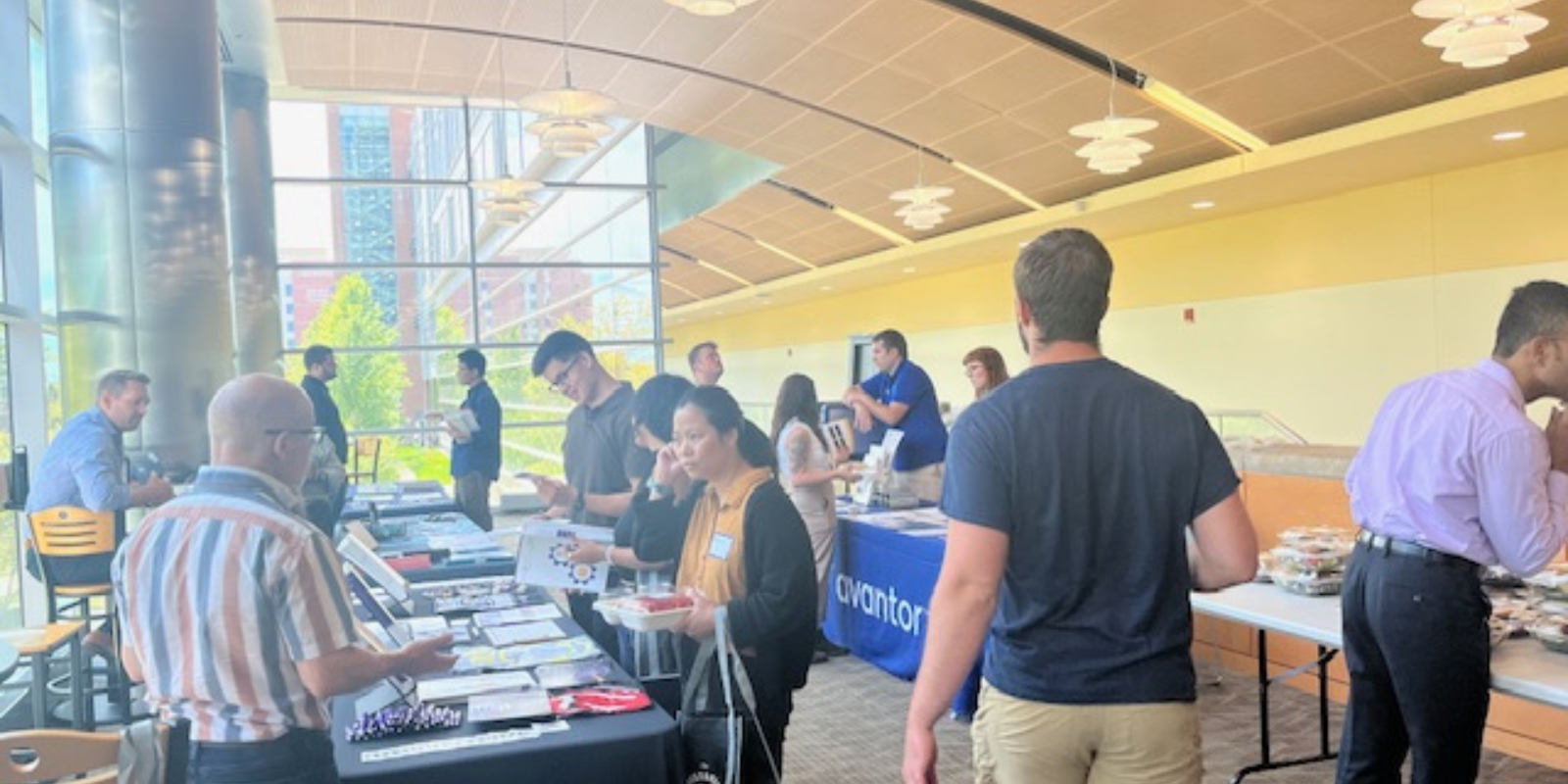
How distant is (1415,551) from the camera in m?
2.25

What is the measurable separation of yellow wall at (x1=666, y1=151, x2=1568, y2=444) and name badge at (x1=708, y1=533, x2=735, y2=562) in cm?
911

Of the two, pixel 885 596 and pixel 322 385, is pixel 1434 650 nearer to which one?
pixel 885 596

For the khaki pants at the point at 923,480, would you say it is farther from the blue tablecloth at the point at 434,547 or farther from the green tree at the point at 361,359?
the green tree at the point at 361,359

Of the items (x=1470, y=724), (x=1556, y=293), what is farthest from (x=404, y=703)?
(x=1556, y=293)

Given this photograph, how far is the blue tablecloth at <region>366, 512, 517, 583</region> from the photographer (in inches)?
154

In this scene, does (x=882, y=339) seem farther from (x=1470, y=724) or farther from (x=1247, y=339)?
(x=1247, y=339)

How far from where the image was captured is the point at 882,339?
566 cm

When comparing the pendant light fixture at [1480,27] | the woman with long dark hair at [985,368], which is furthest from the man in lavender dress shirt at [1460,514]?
the pendant light fixture at [1480,27]

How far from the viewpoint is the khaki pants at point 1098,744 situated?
1.65 m

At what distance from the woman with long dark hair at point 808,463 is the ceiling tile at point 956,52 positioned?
5.06 m

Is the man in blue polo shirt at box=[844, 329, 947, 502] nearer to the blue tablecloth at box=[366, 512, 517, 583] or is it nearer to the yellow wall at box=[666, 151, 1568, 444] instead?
the blue tablecloth at box=[366, 512, 517, 583]

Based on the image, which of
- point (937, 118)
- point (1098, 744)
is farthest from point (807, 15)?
point (1098, 744)

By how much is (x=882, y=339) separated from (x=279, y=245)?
8.29 m

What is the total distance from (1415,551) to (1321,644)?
62cm
